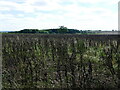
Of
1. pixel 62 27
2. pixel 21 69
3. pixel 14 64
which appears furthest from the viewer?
pixel 62 27

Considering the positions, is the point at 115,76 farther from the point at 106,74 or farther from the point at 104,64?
the point at 104,64

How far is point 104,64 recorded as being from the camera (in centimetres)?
724

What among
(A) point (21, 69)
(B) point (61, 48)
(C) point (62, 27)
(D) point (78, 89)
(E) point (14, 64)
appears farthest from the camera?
(C) point (62, 27)

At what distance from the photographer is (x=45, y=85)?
5.70 meters

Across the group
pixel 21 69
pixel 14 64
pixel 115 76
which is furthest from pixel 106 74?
pixel 14 64

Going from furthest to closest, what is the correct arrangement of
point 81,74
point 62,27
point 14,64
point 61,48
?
point 62,27 < point 61,48 < point 14,64 < point 81,74

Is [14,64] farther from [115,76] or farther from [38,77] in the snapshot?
[115,76]

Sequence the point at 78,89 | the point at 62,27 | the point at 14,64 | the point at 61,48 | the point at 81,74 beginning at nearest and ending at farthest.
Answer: the point at 78,89 < the point at 81,74 < the point at 14,64 < the point at 61,48 < the point at 62,27

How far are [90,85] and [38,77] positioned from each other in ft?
5.17

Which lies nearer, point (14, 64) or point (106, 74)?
point (106, 74)

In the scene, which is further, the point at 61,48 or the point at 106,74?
the point at 61,48

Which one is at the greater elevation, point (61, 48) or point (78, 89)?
point (61, 48)

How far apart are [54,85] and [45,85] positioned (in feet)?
0.77

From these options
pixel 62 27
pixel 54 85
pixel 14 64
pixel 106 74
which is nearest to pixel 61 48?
pixel 14 64
